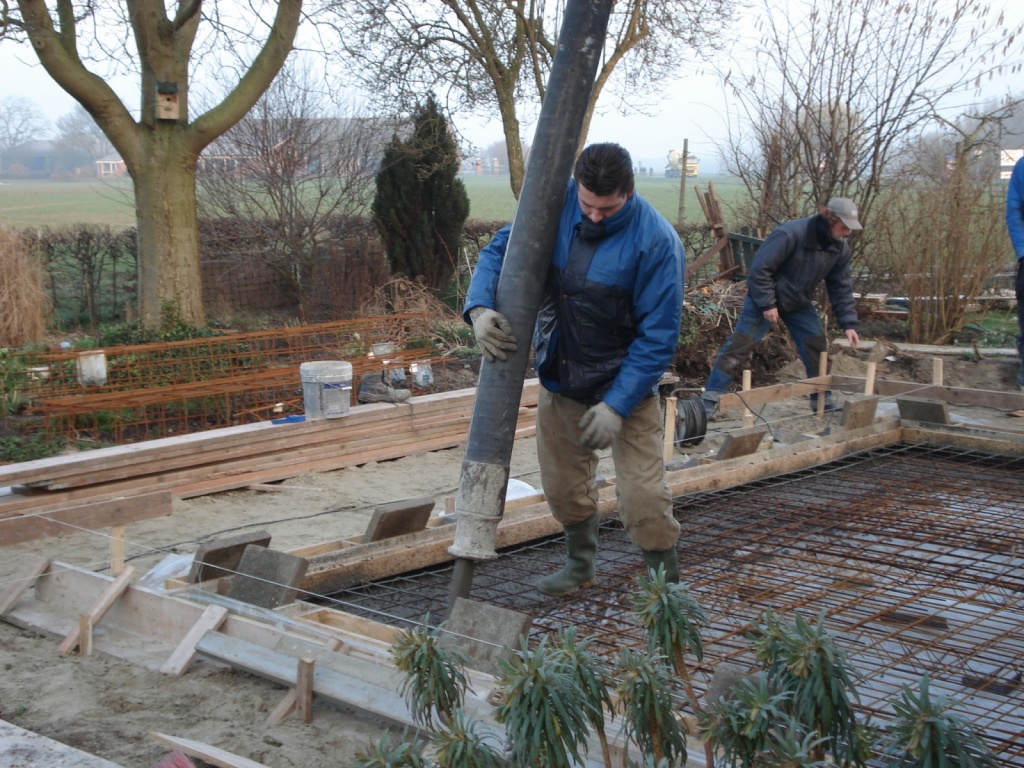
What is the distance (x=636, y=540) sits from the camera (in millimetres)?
3961

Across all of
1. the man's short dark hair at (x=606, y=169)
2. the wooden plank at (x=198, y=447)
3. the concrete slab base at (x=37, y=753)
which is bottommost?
the concrete slab base at (x=37, y=753)

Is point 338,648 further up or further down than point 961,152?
further down

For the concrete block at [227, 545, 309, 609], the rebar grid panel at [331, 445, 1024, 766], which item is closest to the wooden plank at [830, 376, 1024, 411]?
the rebar grid panel at [331, 445, 1024, 766]

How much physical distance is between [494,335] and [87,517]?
191 centimetres

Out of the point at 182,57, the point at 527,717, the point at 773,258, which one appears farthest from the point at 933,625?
the point at 182,57

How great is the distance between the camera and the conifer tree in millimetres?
13664

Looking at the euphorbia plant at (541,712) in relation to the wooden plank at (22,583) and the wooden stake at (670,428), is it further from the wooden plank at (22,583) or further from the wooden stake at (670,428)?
the wooden stake at (670,428)

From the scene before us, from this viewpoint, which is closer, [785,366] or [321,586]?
[321,586]

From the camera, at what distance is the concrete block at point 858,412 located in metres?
7.04

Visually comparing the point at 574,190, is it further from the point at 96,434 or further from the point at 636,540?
the point at 96,434

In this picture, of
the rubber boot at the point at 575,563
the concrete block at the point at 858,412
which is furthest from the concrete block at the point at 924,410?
the rubber boot at the point at 575,563

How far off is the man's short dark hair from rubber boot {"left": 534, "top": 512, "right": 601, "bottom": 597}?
146 centimetres

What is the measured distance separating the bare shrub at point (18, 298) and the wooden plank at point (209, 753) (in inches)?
325

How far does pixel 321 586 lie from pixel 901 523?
3060 millimetres
